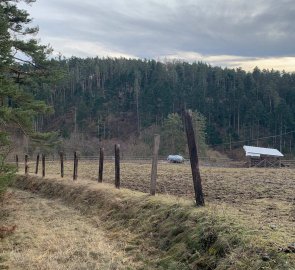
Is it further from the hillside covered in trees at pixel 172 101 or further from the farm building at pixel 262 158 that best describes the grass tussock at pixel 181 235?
the hillside covered in trees at pixel 172 101

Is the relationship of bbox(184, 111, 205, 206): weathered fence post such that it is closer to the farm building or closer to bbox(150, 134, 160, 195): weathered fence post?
bbox(150, 134, 160, 195): weathered fence post

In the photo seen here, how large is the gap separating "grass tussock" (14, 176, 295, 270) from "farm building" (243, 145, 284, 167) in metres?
41.3

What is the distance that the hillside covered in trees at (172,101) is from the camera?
9944cm

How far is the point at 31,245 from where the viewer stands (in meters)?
8.86

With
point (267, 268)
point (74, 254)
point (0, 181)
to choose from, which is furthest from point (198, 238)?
point (0, 181)

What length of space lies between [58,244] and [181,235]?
2.86 m

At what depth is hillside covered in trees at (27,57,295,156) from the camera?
326ft

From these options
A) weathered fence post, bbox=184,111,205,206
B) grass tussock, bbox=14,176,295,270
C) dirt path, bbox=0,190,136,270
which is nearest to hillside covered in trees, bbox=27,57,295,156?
dirt path, bbox=0,190,136,270

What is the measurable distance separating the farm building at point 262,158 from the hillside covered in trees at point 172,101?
3968 centimetres

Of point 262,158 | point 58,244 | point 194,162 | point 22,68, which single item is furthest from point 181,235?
point 262,158

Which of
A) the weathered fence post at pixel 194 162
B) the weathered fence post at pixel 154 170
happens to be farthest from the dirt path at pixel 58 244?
the weathered fence post at pixel 194 162

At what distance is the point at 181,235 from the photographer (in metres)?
7.68

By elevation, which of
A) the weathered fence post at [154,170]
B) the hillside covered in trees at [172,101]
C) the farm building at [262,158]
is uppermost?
the hillside covered in trees at [172,101]

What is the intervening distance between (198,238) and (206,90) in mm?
111747
